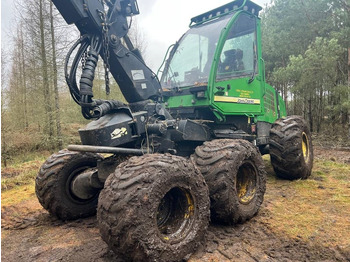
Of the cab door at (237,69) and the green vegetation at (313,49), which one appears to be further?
the green vegetation at (313,49)

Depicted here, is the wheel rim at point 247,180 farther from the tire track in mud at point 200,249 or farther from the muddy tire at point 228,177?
the tire track in mud at point 200,249

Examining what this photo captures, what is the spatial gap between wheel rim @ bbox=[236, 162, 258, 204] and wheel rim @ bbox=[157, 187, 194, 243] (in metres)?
1.17

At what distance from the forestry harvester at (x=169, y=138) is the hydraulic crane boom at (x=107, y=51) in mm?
13

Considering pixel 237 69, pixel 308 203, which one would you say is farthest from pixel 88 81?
pixel 308 203

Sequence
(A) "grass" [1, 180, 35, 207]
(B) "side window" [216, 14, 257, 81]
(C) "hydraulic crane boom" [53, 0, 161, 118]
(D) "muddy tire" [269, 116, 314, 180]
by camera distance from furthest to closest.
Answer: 1. (D) "muddy tire" [269, 116, 314, 180]
2. (A) "grass" [1, 180, 35, 207]
3. (B) "side window" [216, 14, 257, 81]
4. (C) "hydraulic crane boom" [53, 0, 161, 118]

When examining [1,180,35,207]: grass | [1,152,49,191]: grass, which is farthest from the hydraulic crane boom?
[1,152,49,191]: grass

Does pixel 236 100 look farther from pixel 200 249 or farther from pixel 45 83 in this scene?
pixel 45 83

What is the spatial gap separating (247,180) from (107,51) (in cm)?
241

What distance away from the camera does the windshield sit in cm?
432

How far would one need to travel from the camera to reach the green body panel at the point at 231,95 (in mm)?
4160

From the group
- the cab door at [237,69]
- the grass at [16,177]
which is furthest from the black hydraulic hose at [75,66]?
the grass at [16,177]

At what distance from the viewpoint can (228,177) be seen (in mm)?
3176

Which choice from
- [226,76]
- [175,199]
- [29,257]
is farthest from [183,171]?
[226,76]

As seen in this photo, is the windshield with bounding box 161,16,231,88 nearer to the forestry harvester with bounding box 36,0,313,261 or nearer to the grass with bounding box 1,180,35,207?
the forestry harvester with bounding box 36,0,313,261
